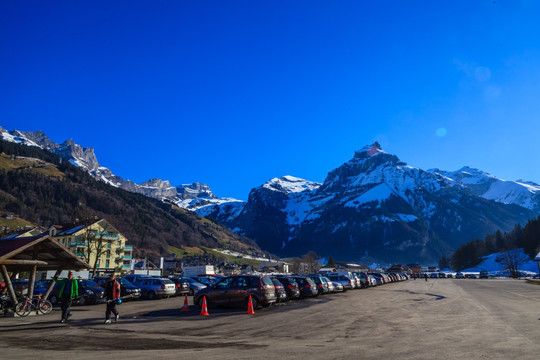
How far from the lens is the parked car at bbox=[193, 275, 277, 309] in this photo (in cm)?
1922

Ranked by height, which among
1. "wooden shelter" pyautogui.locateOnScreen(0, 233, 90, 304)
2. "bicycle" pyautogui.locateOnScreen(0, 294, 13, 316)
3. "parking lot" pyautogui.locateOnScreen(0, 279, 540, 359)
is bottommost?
"parking lot" pyautogui.locateOnScreen(0, 279, 540, 359)

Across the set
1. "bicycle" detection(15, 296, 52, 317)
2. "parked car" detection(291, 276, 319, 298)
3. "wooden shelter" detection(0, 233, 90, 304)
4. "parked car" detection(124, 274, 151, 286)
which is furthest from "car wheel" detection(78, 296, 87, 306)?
"parked car" detection(291, 276, 319, 298)

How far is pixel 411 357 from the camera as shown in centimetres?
801

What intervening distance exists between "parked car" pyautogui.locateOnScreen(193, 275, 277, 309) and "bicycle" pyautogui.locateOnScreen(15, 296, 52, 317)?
7.07 m

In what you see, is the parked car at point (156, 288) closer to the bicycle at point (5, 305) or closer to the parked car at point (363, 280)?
the bicycle at point (5, 305)

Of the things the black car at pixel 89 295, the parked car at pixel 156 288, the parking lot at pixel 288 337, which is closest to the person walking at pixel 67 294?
the parking lot at pixel 288 337

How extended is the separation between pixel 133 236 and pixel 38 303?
542 feet

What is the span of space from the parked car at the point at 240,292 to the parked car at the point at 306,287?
699 cm

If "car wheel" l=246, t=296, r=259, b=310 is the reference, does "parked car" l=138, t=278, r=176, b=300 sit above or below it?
above

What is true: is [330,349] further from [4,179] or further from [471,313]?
[4,179]

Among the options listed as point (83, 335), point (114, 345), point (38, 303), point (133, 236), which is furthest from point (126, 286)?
point (133, 236)

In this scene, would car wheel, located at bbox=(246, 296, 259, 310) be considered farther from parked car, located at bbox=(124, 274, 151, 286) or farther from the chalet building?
the chalet building

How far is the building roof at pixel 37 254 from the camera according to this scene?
17.1 meters

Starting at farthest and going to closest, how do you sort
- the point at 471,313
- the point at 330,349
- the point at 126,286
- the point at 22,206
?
1. the point at 22,206
2. the point at 126,286
3. the point at 471,313
4. the point at 330,349
